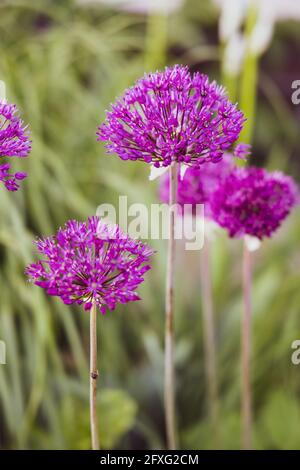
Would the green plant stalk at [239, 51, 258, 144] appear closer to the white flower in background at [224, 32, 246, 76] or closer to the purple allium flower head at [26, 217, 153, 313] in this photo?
the white flower in background at [224, 32, 246, 76]

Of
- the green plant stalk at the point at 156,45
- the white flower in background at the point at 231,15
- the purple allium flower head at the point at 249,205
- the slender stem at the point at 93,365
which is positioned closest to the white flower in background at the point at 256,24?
the white flower in background at the point at 231,15

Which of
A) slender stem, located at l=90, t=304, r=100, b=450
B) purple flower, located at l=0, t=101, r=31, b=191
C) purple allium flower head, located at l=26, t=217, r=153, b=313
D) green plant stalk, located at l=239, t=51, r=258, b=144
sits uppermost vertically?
green plant stalk, located at l=239, t=51, r=258, b=144

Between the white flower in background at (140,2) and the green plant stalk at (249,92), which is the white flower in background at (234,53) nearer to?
the green plant stalk at (249,92)

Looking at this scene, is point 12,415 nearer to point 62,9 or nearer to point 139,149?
point 139,149

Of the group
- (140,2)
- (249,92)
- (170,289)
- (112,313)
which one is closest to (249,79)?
(249,92)

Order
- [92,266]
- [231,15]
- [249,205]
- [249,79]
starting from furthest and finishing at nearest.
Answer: [249,79]
[231,15]
[249,205]
[92,266]

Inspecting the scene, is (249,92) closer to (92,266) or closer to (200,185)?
(200,185)

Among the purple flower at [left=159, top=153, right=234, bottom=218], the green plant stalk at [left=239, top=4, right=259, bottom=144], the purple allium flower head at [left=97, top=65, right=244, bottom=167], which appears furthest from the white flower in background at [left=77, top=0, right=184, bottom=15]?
the purple allium flower head at [left=97, top=65, right=244, bottom=167]
